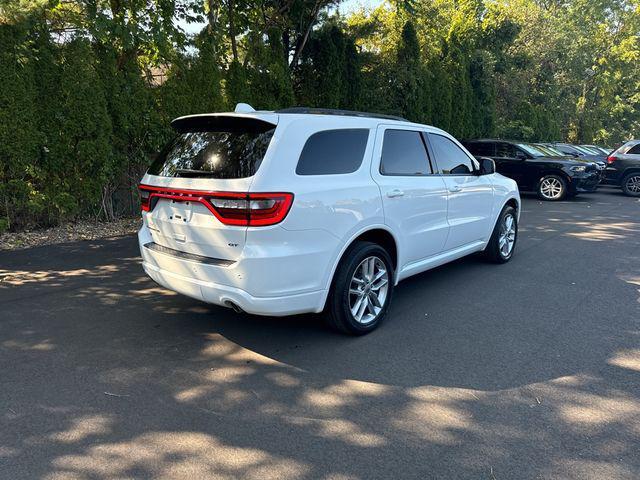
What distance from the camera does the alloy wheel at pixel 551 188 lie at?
44.3ft

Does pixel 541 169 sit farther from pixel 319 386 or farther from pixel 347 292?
pixel 319 386

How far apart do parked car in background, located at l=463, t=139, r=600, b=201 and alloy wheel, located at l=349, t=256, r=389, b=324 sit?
10.9 m

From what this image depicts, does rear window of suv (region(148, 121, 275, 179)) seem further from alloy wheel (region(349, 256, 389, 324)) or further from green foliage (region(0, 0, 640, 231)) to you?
green foliage (region(0, 0, 640, 231))

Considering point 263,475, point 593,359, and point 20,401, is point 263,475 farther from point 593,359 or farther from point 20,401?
point 593,359

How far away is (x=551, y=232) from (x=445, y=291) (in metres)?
4.61

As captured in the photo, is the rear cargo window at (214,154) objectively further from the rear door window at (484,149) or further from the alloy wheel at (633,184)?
the alloy wheel at (633,184)

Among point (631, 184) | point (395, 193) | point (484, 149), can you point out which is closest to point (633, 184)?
point (631, 184)

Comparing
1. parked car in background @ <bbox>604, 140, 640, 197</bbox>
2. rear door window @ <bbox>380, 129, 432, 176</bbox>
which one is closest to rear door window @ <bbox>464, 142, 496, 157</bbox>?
parked car in background @ <bbox>604, 140, 640, 197</bbox>

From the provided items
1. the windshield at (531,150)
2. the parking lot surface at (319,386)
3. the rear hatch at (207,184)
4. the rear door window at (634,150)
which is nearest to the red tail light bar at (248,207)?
the rear hatch at (207,184)

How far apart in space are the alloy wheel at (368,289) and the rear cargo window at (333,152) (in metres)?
0.80

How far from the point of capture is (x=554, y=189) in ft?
44.6

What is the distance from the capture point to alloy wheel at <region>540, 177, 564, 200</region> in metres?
13.5

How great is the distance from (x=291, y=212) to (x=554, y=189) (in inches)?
486

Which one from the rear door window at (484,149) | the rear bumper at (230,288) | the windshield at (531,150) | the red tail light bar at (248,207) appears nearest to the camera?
the red tail light bar at (248,207)
